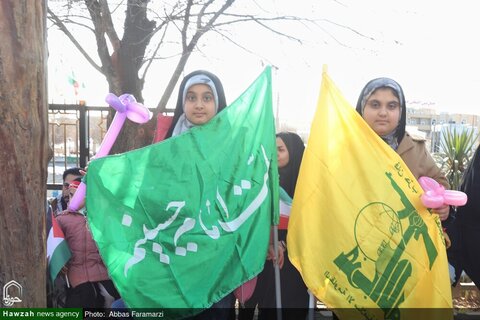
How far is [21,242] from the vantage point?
2.34 m

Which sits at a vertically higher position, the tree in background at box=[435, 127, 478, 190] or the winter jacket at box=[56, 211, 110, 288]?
the tree in background at box=[435, 127, 478, 190]

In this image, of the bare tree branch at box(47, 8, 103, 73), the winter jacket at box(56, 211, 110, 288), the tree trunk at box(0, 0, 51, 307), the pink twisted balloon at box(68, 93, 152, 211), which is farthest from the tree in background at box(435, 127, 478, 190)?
the tree trunk at box(0, 0, 51, 307)

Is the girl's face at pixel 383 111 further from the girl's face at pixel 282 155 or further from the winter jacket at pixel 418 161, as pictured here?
the girl's face at pixel 282 155

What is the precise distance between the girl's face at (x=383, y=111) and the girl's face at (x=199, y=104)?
952 mm

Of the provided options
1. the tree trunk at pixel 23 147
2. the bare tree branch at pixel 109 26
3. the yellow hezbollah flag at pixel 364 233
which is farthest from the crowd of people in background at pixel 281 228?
the bare tree branch at pixel 109 26

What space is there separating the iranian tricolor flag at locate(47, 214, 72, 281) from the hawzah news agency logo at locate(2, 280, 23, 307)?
445mm

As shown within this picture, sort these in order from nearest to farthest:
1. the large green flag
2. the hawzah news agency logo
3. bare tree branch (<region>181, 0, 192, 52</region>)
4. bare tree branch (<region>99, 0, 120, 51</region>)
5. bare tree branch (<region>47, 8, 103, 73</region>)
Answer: the hawzah news agency logo
the large green flag
bare tree branch (<region>99, 0, 120, 51</region>)
bare tree branch (<region>181, 0, 192, 52</region>)
bare tree branch (<region>47, 8, 103, 73</region>)

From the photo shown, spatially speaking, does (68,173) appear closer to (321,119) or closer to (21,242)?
(21,242)

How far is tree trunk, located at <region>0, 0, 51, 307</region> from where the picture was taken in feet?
7.24

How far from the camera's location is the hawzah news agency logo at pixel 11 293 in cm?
237

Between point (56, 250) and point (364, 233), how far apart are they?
1835mm

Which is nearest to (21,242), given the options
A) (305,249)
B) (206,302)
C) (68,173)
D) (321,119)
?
(206,302)

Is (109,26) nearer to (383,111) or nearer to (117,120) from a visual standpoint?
(117,120)

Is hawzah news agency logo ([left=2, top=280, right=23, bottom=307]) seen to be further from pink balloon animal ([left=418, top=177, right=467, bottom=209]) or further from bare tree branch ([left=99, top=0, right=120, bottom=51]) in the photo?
bare tree branch ([left=99, top=0, right=120, bottom=51])
